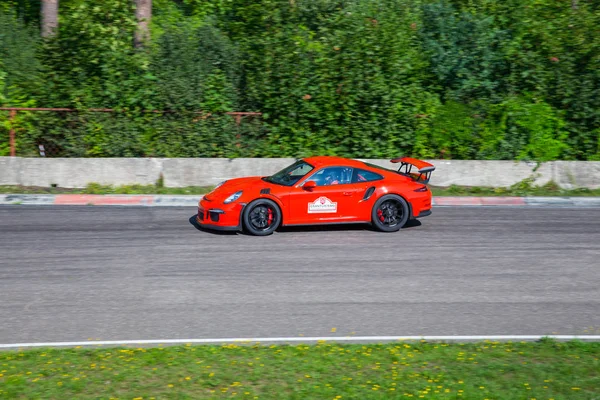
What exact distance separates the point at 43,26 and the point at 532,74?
14.7m

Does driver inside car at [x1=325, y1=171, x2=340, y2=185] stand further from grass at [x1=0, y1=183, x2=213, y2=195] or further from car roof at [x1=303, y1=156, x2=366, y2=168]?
grass at [x1=0, y1=183, x2=213, y2=195]

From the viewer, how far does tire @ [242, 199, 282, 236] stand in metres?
13.0

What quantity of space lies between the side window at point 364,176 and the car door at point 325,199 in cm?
13

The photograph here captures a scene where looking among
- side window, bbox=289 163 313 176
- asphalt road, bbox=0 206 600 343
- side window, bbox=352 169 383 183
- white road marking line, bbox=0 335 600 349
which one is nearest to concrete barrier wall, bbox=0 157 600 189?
asphalt road, bbox=0 206 600 343

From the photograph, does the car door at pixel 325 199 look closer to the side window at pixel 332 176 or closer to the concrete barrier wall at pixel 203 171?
the side window at pixel 332 176

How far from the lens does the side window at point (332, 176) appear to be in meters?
13.4

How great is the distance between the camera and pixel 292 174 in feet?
44.8

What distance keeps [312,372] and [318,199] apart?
6374 millimetres

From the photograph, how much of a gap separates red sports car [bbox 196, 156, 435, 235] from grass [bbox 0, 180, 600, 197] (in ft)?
12.9

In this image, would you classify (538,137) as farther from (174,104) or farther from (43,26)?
(43,26)

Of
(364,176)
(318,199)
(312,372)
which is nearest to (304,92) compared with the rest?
(364,176)

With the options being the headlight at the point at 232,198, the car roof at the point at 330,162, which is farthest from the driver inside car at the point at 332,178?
the headlight at the point at 232,198

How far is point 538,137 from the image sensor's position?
18859 mm

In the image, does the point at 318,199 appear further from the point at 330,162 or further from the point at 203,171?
the point at 203,171
